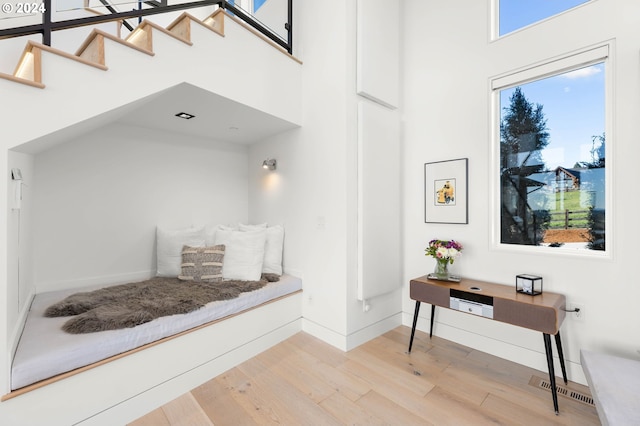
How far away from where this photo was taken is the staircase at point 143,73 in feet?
4.62

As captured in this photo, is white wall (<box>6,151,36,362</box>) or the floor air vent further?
the floor air vent

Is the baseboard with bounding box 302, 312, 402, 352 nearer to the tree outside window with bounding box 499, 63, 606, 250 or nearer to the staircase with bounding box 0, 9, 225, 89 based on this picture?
the tree outside window with bounding box 499, 63, 606, 250

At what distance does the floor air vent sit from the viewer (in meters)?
1.91

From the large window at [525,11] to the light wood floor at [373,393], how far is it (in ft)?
9.25

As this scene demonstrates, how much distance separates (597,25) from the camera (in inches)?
80.0

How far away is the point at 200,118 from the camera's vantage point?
2.82 m

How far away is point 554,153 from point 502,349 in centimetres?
168

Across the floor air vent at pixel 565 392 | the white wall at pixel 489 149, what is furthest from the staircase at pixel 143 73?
the floor air vent at pixel 565 392

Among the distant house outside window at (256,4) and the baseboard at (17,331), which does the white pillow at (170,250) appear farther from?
the distant house outside window at (256,4)

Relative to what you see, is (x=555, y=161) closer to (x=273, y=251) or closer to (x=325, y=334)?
(x=325, y=334)

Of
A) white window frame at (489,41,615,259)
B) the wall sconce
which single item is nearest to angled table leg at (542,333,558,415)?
white window frame at (489,41,615,259)

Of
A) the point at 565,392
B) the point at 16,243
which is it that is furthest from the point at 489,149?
the point at 16,243

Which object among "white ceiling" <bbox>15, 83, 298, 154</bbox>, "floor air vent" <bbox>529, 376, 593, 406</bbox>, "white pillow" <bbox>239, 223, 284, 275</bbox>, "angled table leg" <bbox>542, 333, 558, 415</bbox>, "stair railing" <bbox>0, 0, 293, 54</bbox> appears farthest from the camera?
"white pillow" <bbox>239, 223, 284, 275</bbox>

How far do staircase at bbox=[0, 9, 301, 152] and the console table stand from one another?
209cm
